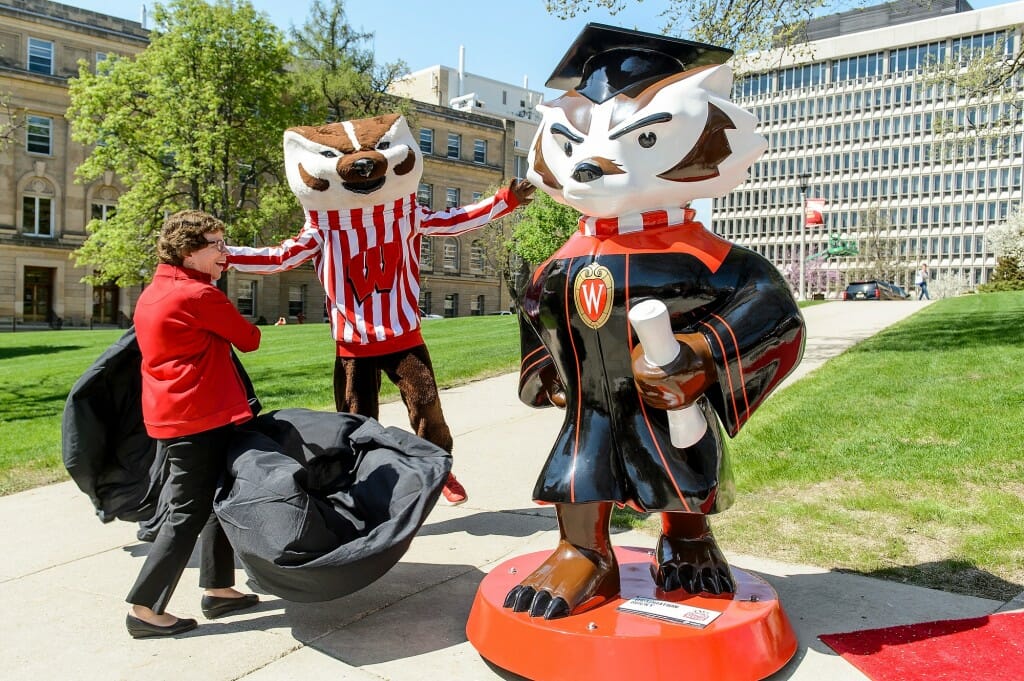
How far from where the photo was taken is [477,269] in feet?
158

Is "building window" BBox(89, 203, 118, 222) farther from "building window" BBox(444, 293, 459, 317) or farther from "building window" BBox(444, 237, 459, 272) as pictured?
"building window" BBox(444, 293, 459, 317)

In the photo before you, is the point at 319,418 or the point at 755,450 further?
the point at 755,450

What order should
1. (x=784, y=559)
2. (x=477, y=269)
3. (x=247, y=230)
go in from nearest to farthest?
(x=784, y=559) → (x=247, y=230) → (x=477, y=269)

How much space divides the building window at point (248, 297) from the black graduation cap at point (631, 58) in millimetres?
36496

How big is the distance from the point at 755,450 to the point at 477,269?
43.1 metres

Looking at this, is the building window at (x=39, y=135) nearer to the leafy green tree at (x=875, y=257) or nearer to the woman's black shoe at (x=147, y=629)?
the woman's black shoe at (x=147, y=629)

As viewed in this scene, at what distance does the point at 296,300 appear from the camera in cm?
3922

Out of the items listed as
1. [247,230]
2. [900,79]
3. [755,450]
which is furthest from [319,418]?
[900,79]

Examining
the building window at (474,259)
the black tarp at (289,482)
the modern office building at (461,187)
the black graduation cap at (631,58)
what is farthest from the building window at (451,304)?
the black graduation cap at (631,58)

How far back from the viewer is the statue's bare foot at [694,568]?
2.77 m

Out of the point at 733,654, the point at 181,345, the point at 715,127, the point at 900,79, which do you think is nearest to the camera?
the point at 733,654

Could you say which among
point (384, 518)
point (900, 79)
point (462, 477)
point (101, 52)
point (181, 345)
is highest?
point (900, 79)

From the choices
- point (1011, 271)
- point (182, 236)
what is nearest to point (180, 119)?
point (182, 236)

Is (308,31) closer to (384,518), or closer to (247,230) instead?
(247,230)
